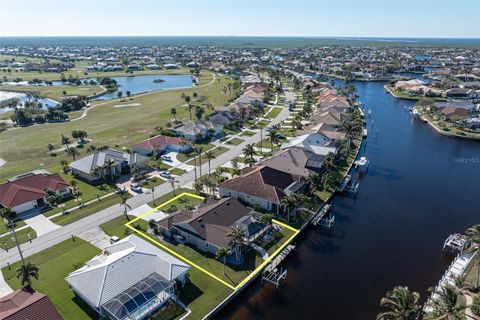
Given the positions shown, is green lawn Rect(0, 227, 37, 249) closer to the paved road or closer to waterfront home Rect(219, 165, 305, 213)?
the paved road

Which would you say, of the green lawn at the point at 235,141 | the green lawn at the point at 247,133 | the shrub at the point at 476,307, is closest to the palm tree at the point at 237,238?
the shrub at the point at 476,307

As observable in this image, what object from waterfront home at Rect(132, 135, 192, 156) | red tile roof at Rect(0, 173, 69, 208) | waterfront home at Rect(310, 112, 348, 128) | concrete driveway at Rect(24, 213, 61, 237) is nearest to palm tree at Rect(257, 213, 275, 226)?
concrete driveway at Rect(24, 213, 61, 237)

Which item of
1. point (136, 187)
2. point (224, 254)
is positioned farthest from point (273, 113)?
point (224, 254)

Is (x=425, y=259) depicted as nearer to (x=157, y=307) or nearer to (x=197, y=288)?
(x=197, y=288)

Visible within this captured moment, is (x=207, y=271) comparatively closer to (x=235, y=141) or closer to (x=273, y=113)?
(x=235, y=141)

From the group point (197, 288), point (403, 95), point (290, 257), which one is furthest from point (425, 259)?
point (403, 95)
